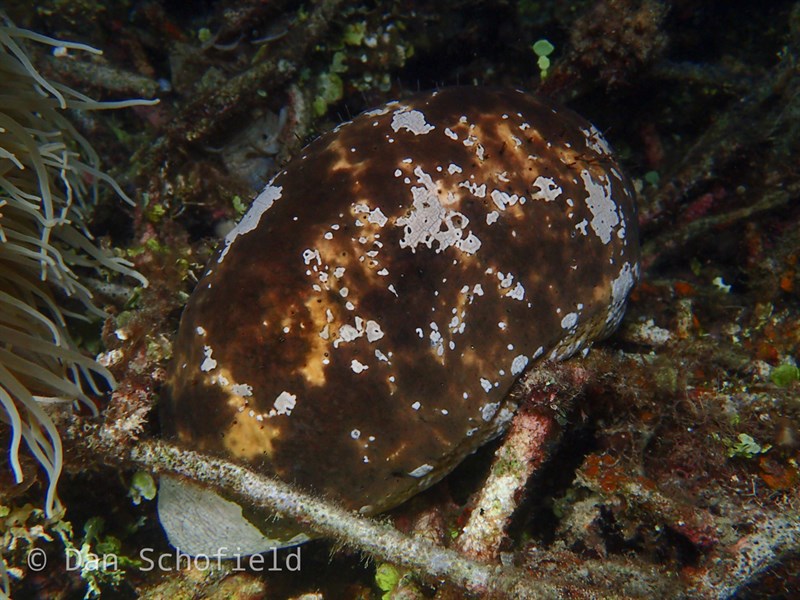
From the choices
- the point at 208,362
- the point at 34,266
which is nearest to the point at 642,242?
the point at 208,362

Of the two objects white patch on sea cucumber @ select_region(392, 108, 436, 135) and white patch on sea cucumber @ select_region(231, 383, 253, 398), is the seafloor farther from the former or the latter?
white patch on sea cucumber @ select_region(392, 108, 436, 135)

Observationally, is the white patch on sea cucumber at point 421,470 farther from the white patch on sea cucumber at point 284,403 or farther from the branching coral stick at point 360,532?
the white patch on sea cucumber at point 284,403

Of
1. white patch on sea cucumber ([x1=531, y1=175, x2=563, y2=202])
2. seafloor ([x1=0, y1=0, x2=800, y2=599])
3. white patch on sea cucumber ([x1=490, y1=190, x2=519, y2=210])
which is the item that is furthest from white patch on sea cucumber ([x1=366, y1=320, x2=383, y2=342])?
white patch on sea cucumber ([x1=531, y1=175, x2=563, y2=202])

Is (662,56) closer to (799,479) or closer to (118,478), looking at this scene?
(799,479)

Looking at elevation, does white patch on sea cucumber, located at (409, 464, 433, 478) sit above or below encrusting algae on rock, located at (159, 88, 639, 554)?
below

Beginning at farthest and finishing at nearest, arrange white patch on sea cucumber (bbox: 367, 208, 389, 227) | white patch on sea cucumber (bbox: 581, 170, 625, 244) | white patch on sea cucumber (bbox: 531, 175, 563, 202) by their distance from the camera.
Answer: white patch on sea cucumber (bbox: 581, 170, 625, 244) < white patch on sea cucumber (bbox: 531, 175, 563, 202) < white patch on sea cucumber (bbox: 367, 208, 389, 227)

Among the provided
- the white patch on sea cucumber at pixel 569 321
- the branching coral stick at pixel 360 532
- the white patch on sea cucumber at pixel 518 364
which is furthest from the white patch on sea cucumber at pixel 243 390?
the white patch on sea cucumber at pixel 569 321
